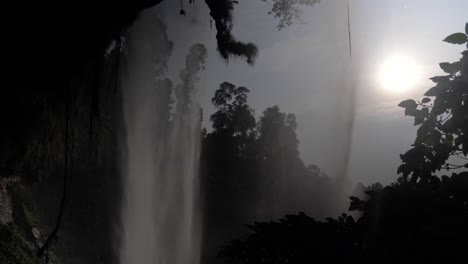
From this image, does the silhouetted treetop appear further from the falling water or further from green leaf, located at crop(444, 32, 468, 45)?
green leaf, located at crop(444, 32, 468, 45)

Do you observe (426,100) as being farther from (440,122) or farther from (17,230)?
(17,230)

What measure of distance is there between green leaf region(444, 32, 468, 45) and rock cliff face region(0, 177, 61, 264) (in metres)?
6.37

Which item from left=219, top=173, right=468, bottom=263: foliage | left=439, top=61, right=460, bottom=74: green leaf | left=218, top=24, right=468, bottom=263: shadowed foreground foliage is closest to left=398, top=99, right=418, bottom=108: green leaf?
left=218, top=24, right=468, bottom=263: shadowed foreground foliage

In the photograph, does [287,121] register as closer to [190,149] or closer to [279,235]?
[190,149]

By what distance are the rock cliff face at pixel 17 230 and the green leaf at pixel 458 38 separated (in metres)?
6.37

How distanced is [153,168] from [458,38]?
3623 centimetres

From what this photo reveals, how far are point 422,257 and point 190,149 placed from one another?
39956mm

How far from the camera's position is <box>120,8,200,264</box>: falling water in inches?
1201

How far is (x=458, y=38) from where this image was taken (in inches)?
88.7

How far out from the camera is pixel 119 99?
117 feet

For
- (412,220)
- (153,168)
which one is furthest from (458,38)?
(153,168)

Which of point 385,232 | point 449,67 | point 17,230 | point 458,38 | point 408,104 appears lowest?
point 385,232

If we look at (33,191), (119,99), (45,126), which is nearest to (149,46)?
(119,99)

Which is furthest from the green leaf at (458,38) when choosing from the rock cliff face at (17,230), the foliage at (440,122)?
the rock cliff face at (17,230)
